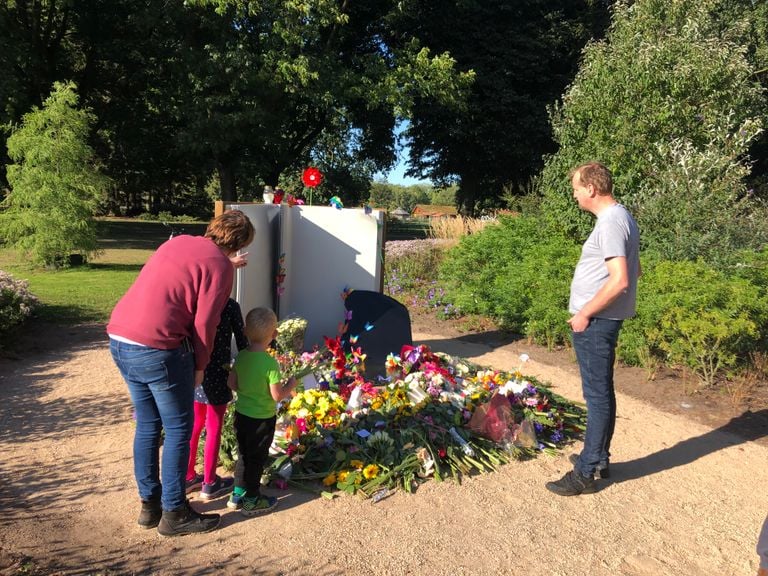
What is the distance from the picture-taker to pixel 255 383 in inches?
122

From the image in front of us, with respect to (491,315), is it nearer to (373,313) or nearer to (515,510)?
(373,313)

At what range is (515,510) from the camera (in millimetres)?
3412

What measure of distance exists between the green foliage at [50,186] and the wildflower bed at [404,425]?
30.8ft

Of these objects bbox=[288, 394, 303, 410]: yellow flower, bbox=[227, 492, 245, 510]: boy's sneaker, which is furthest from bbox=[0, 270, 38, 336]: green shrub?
bbox=[227, 492, 245, 510]: boy's sneaker

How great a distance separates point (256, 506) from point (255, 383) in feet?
2.35

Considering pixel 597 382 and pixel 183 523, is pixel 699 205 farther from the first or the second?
pixel 183 523

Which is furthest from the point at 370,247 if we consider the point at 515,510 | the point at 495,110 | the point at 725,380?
the point at 495,110

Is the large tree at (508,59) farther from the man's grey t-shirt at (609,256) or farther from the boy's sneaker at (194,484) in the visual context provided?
the boy's sneaker at (194,484)

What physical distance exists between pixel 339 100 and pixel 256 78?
286 cm

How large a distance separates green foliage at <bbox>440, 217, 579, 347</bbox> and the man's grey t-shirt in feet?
12.1

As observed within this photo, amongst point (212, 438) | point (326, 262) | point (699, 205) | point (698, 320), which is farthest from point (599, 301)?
point (699, 205)

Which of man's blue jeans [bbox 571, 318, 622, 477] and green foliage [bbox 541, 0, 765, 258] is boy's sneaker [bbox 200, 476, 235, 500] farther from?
green foliage [bbox 541, 0, 765, 258]

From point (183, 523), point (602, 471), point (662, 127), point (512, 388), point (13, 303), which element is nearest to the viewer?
point (183, 523)

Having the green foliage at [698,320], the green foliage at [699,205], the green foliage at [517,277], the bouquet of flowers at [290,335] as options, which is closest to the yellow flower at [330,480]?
the bouquet of flowers at [290,335]
